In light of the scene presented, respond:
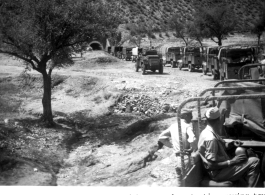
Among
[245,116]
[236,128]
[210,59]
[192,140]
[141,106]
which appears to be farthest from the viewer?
[210,59]

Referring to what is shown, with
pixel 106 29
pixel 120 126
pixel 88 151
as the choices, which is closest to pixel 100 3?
pixel 106 29

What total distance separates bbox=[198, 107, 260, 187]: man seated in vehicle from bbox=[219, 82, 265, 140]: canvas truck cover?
1.91 feet

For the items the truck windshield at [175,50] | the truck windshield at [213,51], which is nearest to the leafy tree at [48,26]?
the truck windshield at [213,51]

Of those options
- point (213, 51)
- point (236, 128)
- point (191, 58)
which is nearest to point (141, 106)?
point (213, 51)

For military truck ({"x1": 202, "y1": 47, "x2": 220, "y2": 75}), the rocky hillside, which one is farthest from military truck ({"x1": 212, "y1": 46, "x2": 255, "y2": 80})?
the rocky hillside

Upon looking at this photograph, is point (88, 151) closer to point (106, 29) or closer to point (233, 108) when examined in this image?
point (106, 29)

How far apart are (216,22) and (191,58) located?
8.23 m

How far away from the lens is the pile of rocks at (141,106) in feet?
41.3

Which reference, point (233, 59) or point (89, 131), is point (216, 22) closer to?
point (233, 59)

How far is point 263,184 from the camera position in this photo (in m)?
4.13

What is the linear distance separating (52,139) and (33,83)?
8760 millimetres

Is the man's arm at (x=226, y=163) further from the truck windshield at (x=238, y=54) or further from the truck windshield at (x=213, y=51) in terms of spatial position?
the truck windshield at (x=213, y=51)

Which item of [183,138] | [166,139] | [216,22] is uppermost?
[216,22]

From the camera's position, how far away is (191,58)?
22.4 metres
